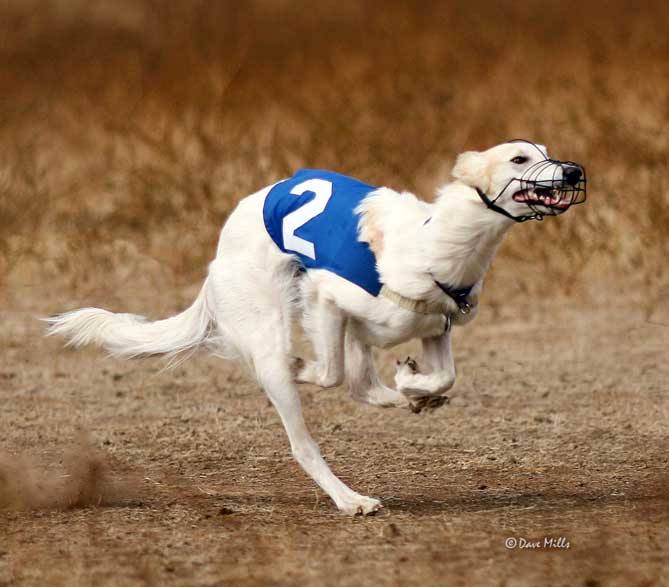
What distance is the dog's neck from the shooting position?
5.54 m

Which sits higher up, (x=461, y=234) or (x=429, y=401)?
(x=461, y=234)

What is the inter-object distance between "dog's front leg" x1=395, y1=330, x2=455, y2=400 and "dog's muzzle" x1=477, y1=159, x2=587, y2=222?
0.83 metres

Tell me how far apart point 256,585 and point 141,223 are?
10136mm

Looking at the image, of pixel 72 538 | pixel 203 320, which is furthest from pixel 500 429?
pixel 72 538

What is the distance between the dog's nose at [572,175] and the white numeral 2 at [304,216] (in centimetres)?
132

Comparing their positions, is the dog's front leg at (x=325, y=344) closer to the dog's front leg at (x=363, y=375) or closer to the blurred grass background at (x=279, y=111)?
the dog's front leg at (x=363, y=375)

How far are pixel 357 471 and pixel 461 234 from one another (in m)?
2.17

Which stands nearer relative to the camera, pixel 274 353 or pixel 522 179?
pixel 522 179

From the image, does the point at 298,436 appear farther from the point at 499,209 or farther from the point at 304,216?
the point at 499,209

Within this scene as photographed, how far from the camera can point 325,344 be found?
6.05m

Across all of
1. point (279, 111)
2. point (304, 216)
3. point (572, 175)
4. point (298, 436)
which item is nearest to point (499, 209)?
point (572, 175)

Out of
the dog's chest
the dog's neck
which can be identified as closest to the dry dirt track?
the dog's chest

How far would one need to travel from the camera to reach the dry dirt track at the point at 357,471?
5.18 metres

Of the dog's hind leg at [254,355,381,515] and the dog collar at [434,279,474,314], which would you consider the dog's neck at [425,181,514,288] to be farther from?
the dog's hind leg at [254,355,381,515]
